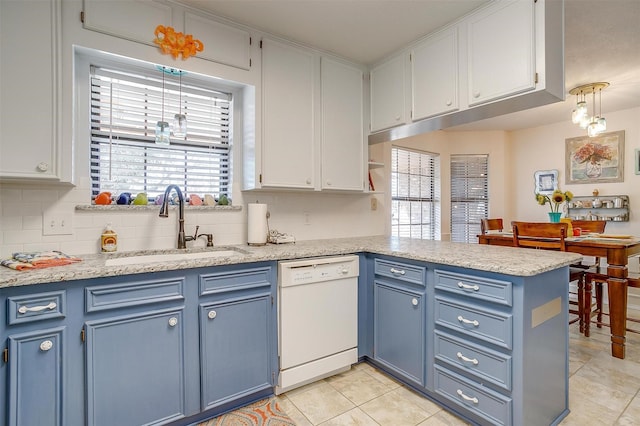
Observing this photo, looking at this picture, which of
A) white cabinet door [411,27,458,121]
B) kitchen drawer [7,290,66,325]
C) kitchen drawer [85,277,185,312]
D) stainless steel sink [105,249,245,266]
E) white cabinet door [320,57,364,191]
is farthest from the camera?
white cabinet door [320,57,364,191]

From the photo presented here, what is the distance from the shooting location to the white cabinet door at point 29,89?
1.57m

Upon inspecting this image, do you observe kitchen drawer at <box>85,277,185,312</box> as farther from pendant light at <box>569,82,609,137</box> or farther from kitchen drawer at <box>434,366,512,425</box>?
pendant light at <box>569,82,609,137</box>

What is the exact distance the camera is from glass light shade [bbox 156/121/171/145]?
2.14 m

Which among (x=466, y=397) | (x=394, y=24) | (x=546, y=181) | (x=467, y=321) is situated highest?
(x=394, y=24)

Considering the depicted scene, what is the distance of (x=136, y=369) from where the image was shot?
5.13ft

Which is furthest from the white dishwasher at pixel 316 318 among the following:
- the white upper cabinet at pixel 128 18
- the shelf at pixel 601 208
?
the shelf at pixel 601 208

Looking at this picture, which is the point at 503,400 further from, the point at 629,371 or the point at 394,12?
the point at 394,12

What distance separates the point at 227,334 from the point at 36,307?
0.87 m

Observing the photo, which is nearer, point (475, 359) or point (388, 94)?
point (475, 359)

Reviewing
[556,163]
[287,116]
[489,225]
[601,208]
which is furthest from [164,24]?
[601,208]

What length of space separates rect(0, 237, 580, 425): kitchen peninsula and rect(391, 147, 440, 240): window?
2.00 metres

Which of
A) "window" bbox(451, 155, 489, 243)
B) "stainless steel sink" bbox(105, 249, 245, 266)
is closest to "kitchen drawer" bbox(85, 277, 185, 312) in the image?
"stainless steel sink" bbox(105, 249, 245, 266)

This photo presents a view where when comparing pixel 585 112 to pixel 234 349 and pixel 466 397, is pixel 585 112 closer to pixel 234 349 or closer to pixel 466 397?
pixel 466 397

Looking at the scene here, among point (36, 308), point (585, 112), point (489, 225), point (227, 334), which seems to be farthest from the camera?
point (489, 225)
